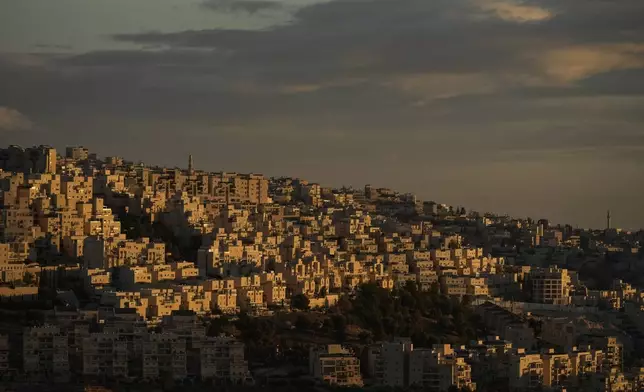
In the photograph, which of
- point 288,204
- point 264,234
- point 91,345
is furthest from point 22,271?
point 288,204

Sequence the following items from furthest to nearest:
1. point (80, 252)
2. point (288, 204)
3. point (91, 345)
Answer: point (288, 204) < point (80, 252) < point (91, 345)

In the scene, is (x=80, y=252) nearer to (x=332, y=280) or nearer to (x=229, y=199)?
(x=332, y=280)

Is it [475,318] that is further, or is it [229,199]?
[229,199]

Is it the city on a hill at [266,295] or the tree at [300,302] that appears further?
the tree at [300,302]

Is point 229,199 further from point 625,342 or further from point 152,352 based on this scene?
point 152,352

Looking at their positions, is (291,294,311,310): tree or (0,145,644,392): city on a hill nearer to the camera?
(0,145,644,392): city on a hill

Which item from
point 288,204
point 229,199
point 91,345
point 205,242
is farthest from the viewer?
point 288,204

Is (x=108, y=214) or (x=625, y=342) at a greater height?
(x=108, y=214)
